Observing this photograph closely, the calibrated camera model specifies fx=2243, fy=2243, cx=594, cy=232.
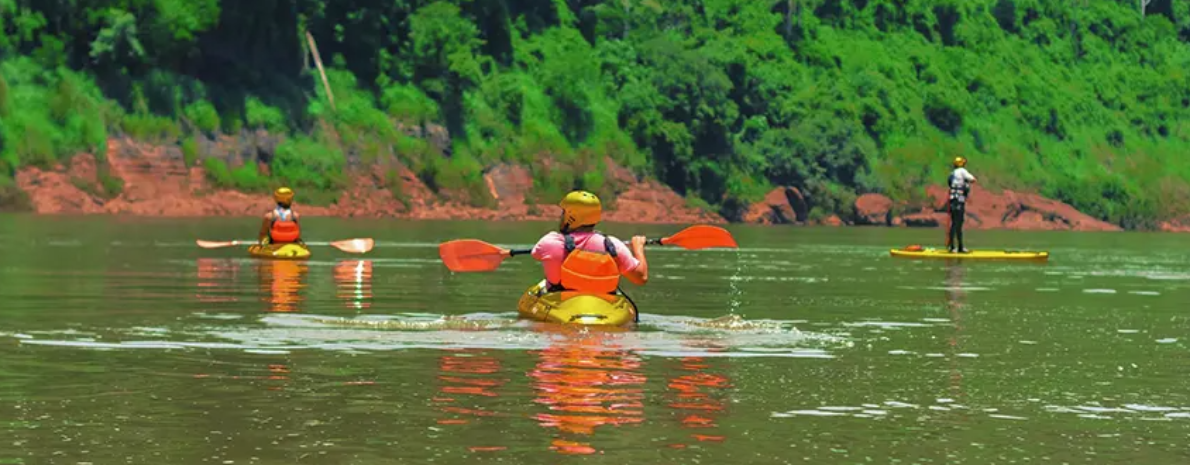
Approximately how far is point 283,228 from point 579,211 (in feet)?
73.4

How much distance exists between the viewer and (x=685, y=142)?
397 ft

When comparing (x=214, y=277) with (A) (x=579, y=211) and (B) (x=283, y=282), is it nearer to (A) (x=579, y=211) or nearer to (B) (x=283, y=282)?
(B) (x=283, y=282)

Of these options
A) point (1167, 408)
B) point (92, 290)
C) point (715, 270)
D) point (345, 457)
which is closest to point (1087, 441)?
point (1167, 408)

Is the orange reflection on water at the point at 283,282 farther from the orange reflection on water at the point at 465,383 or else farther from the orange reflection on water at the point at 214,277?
the orange reflection on water at the point at 465,383

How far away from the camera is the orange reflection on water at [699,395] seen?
15328 mm

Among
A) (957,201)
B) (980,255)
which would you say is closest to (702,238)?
(980,255)

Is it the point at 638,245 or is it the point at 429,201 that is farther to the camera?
the point at 429,201

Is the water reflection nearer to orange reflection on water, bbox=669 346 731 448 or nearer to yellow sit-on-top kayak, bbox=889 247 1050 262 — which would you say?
yellow sit-on-top kayak, bbox=889 247 1050 262

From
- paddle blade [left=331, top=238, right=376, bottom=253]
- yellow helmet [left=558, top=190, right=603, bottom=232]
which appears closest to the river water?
yellow helmet [left=558, top=190, right=603, bottom=232]

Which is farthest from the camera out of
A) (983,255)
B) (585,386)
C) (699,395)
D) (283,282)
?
(983,255)

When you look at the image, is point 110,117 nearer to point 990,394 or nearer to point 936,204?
point 936,204

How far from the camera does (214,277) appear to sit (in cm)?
3772

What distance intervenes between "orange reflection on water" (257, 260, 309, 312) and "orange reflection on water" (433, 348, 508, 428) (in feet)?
26.6

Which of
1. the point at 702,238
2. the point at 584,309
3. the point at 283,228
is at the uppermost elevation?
the point at 702,238
